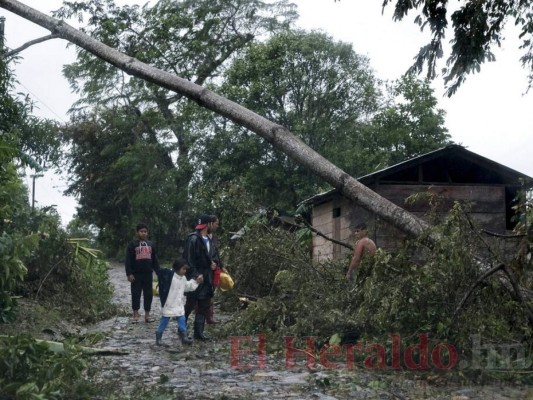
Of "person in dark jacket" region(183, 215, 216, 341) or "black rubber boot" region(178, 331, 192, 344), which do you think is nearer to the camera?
"black rubber boot" region(178, 331, 192, 344)

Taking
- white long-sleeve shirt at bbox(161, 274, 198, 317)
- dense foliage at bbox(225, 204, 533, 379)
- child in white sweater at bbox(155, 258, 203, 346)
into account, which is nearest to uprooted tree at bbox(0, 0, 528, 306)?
dense foliage at bbox(225, 204, 533, 379)

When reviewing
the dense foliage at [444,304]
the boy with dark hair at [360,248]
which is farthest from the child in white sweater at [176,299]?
the boy with dark hair at [360,248]

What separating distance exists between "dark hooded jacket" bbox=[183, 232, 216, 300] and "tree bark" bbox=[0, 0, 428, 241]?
2.07 meters

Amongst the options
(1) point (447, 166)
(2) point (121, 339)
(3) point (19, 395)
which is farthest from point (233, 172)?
(3) point (19, 395)

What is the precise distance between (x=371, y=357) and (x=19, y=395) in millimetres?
4359

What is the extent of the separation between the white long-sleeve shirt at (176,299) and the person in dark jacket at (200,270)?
0.36 m

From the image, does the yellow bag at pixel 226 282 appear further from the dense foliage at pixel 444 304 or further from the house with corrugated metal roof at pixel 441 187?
the house with corrugated metal roof at pixel 441 187

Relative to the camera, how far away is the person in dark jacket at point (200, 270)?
12180 mm

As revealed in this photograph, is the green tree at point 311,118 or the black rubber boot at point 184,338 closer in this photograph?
the black rubber boot at point 184,338

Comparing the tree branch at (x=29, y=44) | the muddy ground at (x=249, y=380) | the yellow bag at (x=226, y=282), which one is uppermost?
the tree branch at (x=29, y=44)

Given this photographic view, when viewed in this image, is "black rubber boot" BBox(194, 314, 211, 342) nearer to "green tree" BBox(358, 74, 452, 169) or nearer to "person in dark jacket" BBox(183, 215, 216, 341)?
"person in dark jacket" BBox(183, 215, 216, 341)

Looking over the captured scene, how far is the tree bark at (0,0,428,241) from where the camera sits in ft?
32.7

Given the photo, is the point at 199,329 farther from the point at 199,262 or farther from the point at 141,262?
the point at 141,262

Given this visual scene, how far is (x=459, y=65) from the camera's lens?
8938mm
